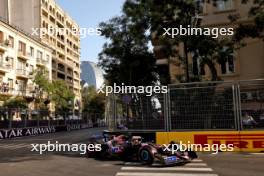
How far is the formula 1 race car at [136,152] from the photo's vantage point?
13242 mm

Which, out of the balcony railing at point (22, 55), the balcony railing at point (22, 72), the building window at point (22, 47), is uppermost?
the building window at point (22, 47)

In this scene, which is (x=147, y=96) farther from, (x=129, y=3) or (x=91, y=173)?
(x=129, y=3)

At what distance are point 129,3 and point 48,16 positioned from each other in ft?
210

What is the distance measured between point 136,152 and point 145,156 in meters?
0.81

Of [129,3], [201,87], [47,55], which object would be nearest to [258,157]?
[201,87]

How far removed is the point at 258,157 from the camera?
14914mm

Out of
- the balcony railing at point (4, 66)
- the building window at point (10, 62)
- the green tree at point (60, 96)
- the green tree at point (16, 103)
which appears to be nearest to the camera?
the green tree at point (16, 103)

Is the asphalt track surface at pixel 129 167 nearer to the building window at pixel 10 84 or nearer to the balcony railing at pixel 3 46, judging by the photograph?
the balcony railing at pixel 3 46

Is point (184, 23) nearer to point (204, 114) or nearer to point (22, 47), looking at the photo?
point (204, 114)

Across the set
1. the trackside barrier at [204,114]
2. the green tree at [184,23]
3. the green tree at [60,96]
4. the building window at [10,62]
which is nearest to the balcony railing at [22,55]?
the building window at [10,62]

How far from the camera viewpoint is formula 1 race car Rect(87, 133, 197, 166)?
521 inches

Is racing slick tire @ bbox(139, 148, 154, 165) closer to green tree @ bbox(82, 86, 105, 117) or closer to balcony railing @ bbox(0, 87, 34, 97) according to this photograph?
balcony railing @ bbox(0, 87, 34, 97)

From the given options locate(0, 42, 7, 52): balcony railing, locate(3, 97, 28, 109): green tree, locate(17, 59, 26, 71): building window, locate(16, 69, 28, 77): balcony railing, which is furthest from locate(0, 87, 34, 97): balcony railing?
locate(0, 42, 7, 52): balcony railing

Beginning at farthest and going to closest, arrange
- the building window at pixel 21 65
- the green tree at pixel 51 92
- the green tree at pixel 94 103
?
the green tree at pixel 94 103
the building window at pixel 21 65
the green tree at pixel 51 92
